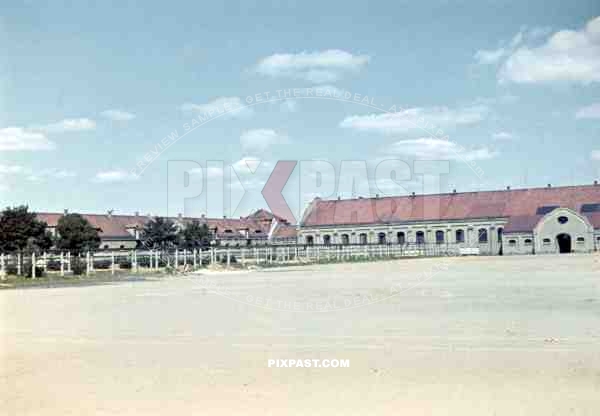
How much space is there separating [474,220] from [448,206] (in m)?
5.46

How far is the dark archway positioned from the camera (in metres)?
82.0

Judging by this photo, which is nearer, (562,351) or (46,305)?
(562,351)

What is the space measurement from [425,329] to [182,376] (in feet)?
17.6

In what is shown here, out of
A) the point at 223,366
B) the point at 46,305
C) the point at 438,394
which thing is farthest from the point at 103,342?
the point at 46,305

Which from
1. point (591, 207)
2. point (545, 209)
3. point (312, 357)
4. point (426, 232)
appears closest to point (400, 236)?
point (426, 232)

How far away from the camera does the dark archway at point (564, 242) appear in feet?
Result: 269

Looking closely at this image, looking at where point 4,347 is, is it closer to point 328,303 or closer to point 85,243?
point 328,303

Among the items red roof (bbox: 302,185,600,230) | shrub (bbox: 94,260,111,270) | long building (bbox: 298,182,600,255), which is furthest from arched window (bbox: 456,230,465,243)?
shrub (bbox: 94,260,111,270)

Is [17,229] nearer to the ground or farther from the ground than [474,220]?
nearer to the ground

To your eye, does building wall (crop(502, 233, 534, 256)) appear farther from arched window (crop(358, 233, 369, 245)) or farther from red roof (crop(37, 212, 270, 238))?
red roof (crop(37, 212, 270, 238))

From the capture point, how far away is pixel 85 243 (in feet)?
211

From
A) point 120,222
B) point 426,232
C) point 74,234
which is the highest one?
point 120,222

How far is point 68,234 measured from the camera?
6400 centimetres

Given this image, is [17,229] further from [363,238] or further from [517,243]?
[363,238]
